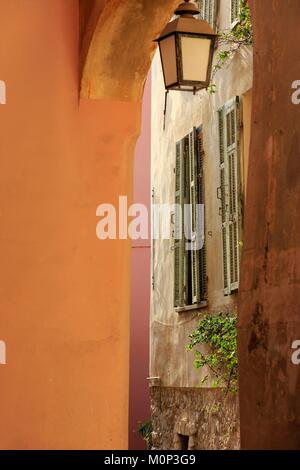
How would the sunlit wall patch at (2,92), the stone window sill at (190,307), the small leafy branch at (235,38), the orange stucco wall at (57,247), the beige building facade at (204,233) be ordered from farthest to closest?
the stone window sill at (190,307) → the beige building facade at (204,233) → the small leafy branch at (235,38) → the sunlit wall patch at (2,92) → the orange stucco wall at (57,247)

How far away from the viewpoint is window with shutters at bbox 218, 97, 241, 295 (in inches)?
352

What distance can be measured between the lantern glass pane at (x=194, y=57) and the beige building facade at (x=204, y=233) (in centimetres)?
276

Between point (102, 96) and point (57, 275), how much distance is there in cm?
132

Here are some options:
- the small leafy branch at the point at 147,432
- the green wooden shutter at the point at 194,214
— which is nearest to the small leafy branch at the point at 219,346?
the green wooden shutter at the point at 194,214

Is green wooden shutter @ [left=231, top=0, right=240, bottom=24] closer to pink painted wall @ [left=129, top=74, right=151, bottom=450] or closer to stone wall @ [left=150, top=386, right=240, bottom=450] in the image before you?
stone wall @ [left=150, top=386, right=240, bottom=450]

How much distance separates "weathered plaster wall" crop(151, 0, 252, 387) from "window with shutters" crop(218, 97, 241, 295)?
16 cm

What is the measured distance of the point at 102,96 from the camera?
688 cm

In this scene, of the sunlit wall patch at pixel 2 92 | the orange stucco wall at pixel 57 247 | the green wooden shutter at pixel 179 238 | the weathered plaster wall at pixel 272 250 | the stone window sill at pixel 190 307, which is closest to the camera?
the weathered plaster wall at pixel 272 250

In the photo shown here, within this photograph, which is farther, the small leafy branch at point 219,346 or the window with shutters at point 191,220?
the window with shutters at point 191,220

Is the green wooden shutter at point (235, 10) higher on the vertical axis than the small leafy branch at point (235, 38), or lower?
higher

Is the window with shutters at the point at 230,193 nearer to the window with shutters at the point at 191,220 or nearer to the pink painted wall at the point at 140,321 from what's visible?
the window with shutters at the point at 191,220

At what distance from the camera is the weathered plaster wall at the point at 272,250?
10.3ft
